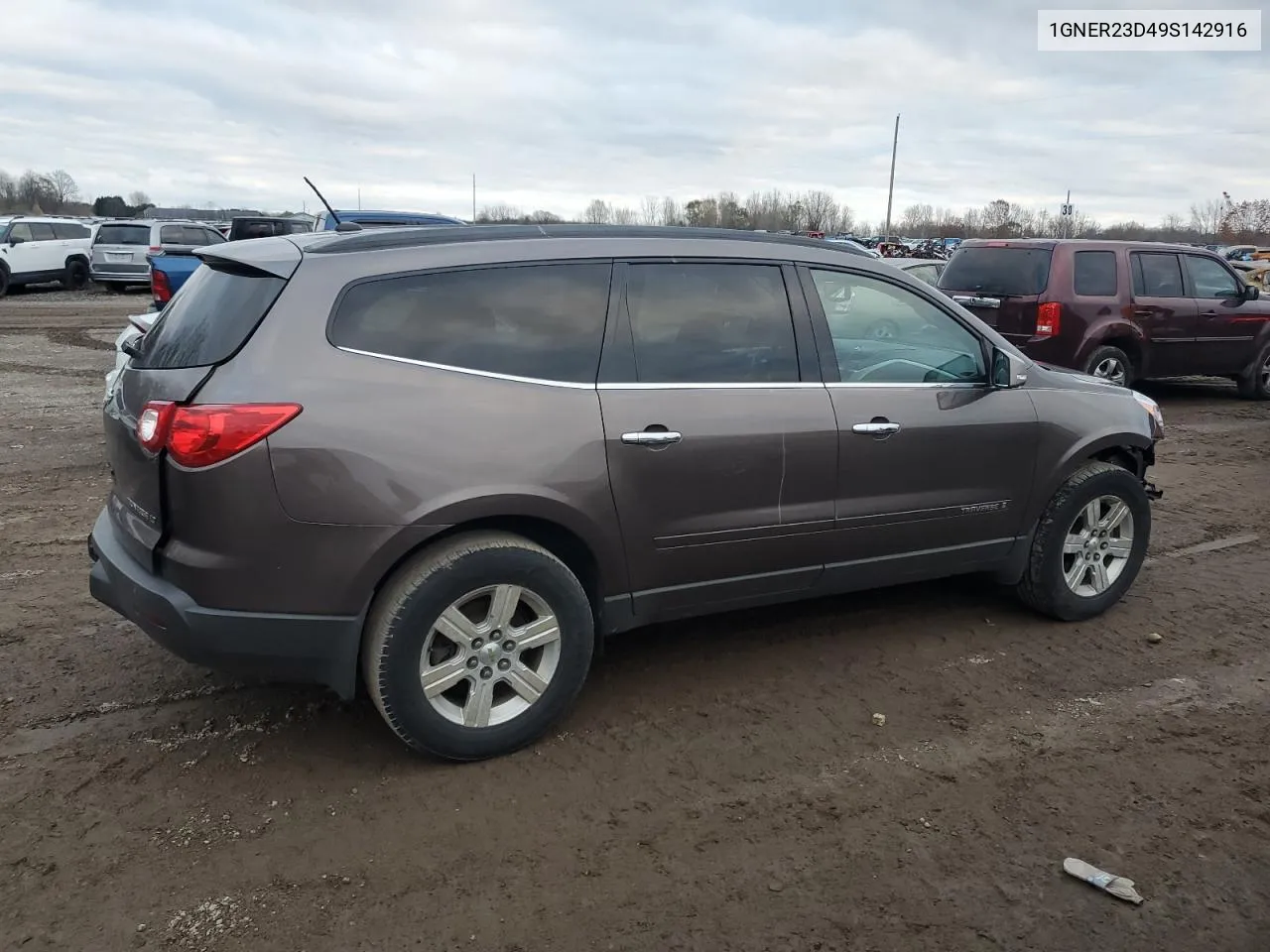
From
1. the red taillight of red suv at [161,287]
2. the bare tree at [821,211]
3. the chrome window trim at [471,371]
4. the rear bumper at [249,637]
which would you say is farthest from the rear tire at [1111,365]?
the bare tree at [821,211]


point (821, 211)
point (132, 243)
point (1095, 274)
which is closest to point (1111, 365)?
point (1095, 274)

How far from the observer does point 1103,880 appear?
2.84m

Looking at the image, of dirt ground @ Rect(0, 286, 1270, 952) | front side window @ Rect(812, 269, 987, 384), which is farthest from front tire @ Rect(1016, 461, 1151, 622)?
front side window @ Rect(812, 269, 987, 384)

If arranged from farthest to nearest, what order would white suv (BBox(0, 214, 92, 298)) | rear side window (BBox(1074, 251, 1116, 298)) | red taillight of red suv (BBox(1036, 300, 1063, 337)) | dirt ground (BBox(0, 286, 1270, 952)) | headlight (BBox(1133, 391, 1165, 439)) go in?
white suv (BBox(0, 214, 92, 298)), rear side window (BBox(1074, 251, 1116, 298)), red taillight of red suv (BBox(1036, 300, 1063, 337)), headlight (BBox(1133, 391, 1165, 439)), dirt ground (BBox(0, 286, 1270, 952))

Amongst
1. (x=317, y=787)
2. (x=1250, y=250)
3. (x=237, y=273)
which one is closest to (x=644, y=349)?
(x=237, y=273)

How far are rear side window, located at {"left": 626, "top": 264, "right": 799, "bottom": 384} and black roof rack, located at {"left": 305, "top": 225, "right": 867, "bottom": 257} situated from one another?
190 mm

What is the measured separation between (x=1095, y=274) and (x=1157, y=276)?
3.24 feet

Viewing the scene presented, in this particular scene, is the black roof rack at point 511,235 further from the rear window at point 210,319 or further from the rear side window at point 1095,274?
the rear side window at point 1095,274

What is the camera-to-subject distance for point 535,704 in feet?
11.4

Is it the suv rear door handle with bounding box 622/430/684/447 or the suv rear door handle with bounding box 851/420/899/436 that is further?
the suv rear door handle with bounding box 851/420/899/436

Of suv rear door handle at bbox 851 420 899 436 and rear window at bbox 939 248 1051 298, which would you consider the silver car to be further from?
suv rear door handle at bbox 851 420 899 436

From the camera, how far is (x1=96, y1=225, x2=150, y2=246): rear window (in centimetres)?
2303

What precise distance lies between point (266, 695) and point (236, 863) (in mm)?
1107

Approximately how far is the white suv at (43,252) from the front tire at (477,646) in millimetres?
Result: 23551
